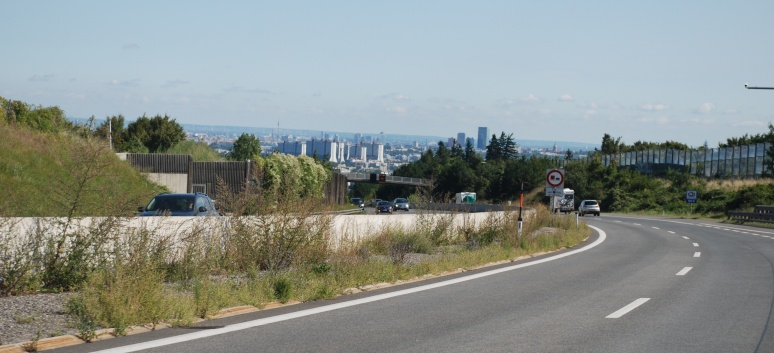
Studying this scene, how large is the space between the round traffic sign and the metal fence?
60992mm

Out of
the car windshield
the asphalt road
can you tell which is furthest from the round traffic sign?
the car windshield

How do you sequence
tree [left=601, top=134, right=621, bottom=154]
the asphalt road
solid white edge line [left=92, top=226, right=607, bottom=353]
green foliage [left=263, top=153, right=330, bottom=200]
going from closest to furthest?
solid white edge line [left=92, top=226, right=607, bottom=353] → the asphalt road → green foliage [left=263, top=153, right=330, bottom=200] → tree [left=601, top=134, right=621, bottom=154]

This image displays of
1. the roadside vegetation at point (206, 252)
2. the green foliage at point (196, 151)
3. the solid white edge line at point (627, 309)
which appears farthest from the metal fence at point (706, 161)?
the solid white edge line at point (627, 309)

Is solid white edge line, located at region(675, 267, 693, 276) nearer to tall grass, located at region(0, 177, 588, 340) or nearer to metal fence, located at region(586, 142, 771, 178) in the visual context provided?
tall grass, located at region(0, 177, 588, 340)

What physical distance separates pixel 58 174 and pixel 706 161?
8776 centimetres

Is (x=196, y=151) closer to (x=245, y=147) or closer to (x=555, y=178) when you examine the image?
(x=245, y=147)

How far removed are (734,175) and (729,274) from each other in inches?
3145

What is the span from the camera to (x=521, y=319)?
11.1m

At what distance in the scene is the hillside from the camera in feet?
43.7

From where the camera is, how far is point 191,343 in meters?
8.72

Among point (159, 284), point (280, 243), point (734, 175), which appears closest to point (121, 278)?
point (159, 284)

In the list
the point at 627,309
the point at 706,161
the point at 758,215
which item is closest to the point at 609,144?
the point at 706,161

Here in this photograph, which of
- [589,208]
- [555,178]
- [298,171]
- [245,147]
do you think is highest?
[245,147]

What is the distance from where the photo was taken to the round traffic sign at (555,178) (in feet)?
105
